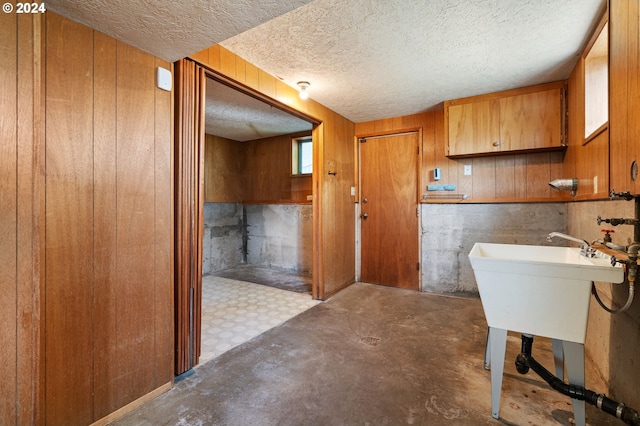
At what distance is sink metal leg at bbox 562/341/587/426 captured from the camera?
134 centimetres

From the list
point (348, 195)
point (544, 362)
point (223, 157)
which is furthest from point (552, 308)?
point (223, 157)

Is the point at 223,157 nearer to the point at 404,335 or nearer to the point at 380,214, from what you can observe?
the point at 380,214

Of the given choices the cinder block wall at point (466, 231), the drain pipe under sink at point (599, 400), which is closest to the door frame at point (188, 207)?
the drain pipe under sink at point (599, 400)

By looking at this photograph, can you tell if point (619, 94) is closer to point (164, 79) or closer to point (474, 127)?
point (474, 127)

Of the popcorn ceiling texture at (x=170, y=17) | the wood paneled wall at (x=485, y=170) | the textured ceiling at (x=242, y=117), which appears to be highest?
the textured ceiling at (x=242, y=117)

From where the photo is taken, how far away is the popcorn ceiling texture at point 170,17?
124 centimetres

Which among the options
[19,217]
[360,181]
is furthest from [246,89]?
[360,181]

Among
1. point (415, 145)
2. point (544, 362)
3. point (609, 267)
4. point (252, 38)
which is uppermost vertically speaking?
point (252, 38)

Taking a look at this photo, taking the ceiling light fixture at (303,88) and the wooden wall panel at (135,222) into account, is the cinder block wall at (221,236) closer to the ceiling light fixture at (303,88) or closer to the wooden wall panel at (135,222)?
the ceiling light fixture at (303,88)

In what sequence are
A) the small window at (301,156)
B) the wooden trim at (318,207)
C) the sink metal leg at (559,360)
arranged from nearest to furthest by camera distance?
the sink metal leg at (559,360), the wooden trim at (318,207), the small window at (301,156)

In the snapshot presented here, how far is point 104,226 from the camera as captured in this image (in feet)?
4.76

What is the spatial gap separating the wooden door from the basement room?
0.61 metres

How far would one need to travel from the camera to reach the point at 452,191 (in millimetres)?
3451

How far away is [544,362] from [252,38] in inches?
121
